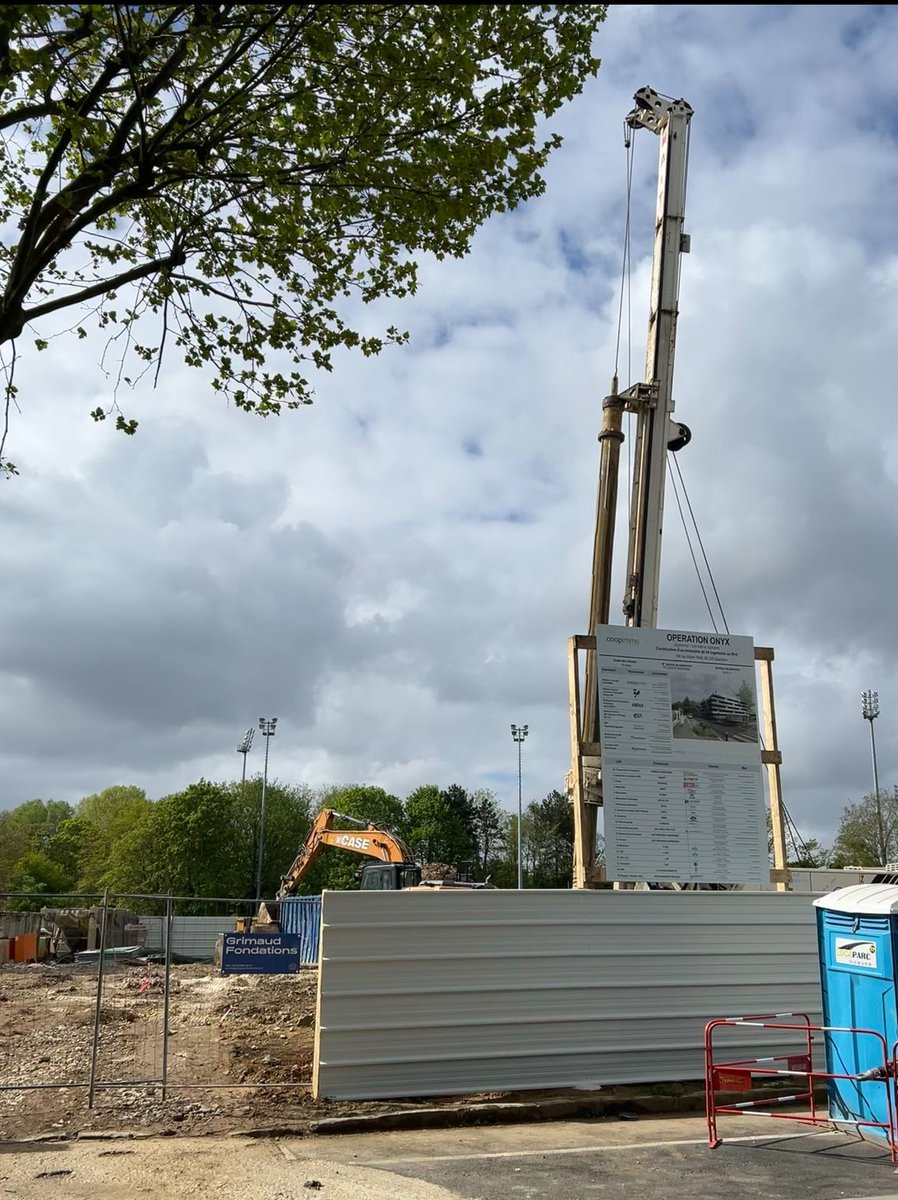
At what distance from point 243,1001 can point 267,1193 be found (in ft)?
40.0

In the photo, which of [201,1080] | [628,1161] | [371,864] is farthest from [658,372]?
[371,864]

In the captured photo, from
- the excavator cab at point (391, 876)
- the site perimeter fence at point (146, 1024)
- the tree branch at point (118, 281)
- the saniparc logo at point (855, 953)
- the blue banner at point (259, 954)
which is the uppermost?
the tree branch at point (118, 281)

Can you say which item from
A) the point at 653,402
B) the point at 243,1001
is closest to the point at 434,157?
the point at 653,402

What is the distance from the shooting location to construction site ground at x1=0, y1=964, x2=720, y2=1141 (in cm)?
1043

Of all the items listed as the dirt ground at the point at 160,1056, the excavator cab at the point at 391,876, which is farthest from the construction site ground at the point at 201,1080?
the excavator cab at the point at 391,876

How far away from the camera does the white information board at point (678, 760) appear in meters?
13.0

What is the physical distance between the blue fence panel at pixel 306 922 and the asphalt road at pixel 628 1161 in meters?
21.0

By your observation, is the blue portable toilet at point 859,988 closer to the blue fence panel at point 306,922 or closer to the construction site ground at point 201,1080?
the construction site ground at point 201,1080

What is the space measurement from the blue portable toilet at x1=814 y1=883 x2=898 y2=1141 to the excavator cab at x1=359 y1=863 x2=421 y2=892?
55.4ft

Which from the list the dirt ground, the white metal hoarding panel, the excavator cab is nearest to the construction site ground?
the dirt ground

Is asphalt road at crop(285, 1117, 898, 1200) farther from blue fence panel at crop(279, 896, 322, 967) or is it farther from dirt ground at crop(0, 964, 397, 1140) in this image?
blue fence panel at crop(279, 896, 322, 967)

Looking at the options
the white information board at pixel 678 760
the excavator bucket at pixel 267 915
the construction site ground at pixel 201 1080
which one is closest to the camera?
the construction site ground at pixel 201 1080

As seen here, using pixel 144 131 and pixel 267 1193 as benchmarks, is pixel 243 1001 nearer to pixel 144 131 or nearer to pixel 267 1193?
pixel 267 1193

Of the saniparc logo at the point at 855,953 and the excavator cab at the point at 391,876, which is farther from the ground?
the excavator cab at the point at 391,876
